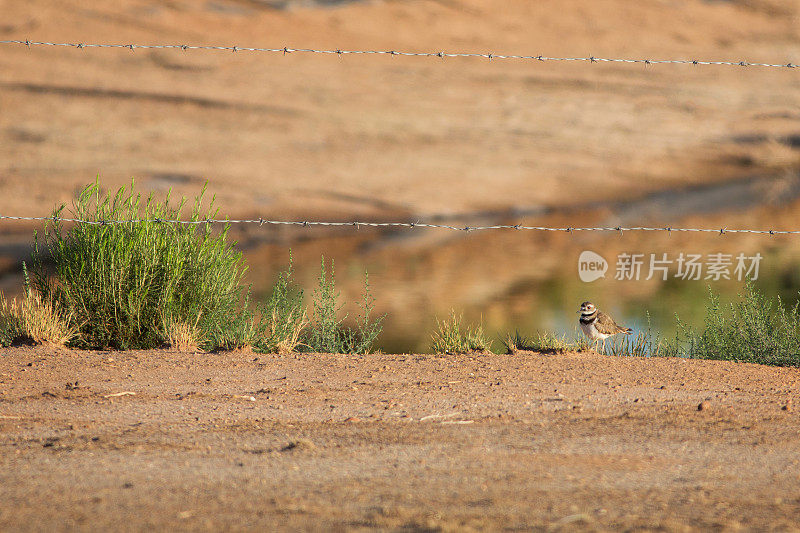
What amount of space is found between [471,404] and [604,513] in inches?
91.2

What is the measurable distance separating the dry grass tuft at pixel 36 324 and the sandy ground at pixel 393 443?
0.86ft

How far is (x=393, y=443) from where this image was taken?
473 centimetres

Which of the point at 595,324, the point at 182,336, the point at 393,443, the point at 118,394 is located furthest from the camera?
the point at 595,324

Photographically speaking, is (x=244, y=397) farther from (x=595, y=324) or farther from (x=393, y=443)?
(x=595, y=324)

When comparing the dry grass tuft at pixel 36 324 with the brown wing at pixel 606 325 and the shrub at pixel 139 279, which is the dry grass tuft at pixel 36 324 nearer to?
the shrub at pixel 139 279

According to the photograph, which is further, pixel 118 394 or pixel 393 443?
pixel 118 394

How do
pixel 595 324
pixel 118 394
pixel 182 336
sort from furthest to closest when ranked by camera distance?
pixel 595 324 → pixel 182 336 → pixel 118 394

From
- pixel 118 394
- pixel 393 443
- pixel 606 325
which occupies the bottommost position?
pixel 118 394

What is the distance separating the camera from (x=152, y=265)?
312 inches

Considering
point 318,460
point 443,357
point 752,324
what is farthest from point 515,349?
point 318,460

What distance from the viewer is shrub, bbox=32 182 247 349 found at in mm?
7910

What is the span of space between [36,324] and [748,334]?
6.33 meters

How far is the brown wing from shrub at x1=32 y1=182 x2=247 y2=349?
3.16 metres

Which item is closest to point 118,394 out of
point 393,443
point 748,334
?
point 393,443
